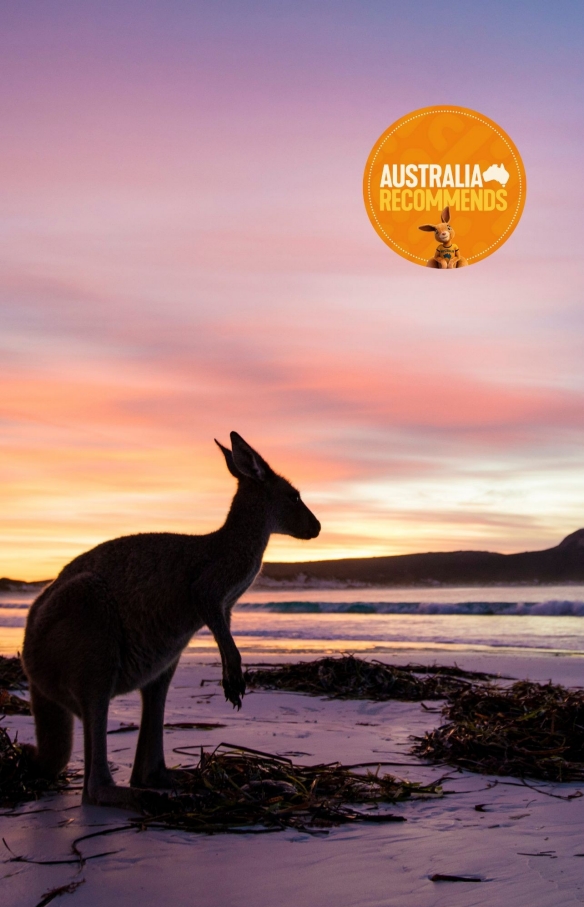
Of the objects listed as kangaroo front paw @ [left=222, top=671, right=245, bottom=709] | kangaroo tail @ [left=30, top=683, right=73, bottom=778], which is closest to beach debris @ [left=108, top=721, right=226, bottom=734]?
kangaroo tail @ [left=30, top=683, right=73, bottom=778]

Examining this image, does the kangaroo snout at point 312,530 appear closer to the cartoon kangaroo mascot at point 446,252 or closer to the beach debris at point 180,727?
the beach debris at point 180,727

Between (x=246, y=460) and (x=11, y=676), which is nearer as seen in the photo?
(x=246, y=460)

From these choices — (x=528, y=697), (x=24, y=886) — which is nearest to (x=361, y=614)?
(x=528, y=697)

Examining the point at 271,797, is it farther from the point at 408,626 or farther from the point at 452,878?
the point at 408,626

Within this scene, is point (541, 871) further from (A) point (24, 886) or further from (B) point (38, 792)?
(B) point (38, 792)

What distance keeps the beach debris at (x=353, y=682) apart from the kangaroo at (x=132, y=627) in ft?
14.2

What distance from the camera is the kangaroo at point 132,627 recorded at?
4316 millimetres

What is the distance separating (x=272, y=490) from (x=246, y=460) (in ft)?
0.86

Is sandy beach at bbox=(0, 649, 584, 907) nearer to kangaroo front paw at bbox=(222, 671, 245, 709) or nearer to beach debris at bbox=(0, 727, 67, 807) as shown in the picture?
beach debris at bbox=(0, 727, 67, 807)

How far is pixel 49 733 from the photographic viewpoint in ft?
15.6

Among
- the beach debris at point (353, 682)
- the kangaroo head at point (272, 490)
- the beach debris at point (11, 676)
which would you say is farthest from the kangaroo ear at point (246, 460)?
the beach debris at point (11, 676)

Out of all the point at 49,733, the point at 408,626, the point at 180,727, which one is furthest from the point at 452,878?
the point at 408,626

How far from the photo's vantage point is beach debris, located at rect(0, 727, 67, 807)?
4.50 metres

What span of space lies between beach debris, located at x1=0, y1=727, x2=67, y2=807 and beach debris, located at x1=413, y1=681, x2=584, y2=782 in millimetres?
2475
